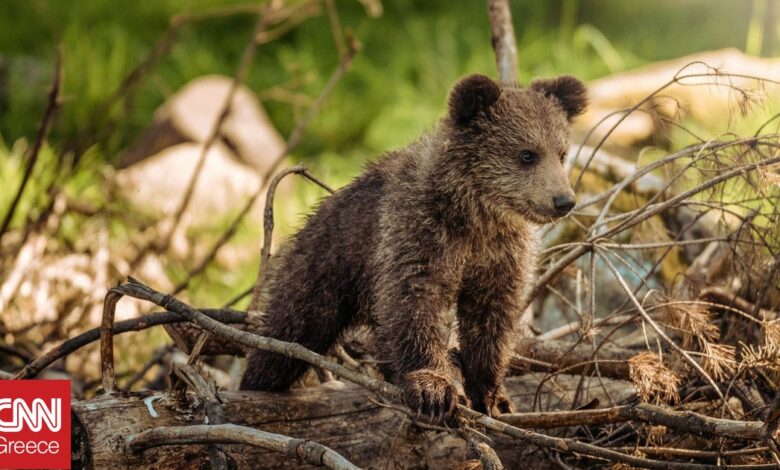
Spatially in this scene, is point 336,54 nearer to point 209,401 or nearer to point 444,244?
point 444,244

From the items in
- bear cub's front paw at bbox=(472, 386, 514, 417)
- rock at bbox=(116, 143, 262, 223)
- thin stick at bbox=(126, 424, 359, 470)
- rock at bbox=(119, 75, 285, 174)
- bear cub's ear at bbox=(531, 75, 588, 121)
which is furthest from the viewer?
rock at bbox=(119, 75, 285, 174)

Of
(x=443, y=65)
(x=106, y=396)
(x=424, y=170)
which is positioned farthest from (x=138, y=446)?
(x=443, y=65)

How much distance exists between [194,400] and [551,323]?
256 centimetres

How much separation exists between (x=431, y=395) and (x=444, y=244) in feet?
2.03

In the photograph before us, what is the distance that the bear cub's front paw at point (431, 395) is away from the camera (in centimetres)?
332

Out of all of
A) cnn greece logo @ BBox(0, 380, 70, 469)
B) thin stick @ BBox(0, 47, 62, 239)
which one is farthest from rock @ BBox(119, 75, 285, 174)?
cnn greece logo @ BBox(0, 380, 70, 469)

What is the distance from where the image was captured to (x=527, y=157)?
376 centimetres

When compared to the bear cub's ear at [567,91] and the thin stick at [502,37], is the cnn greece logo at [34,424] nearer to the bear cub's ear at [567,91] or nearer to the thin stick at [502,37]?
the bear cub's ear at [567,91]

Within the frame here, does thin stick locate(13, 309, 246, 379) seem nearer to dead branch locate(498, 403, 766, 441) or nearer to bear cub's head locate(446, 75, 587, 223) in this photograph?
bear cub's head locate(446, 75, 587, 223)

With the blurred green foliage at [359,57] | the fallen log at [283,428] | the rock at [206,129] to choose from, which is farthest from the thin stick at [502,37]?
the rock at [206,129]

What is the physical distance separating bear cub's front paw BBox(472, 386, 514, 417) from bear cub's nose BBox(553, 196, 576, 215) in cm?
72

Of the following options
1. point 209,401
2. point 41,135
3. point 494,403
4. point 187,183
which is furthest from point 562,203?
point 187,183

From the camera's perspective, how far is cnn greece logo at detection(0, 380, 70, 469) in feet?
10.8

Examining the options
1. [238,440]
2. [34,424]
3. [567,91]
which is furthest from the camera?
[567,91]
